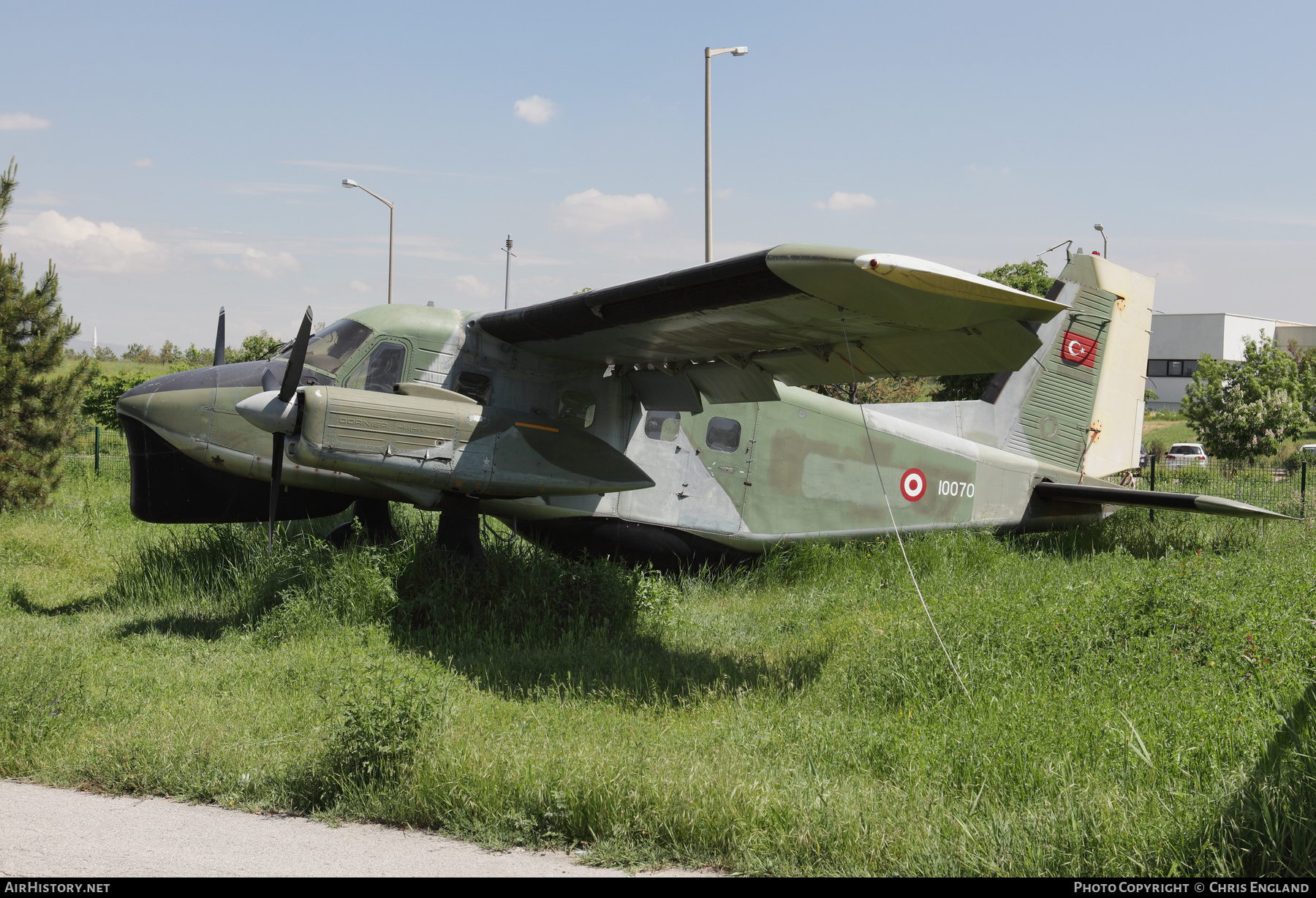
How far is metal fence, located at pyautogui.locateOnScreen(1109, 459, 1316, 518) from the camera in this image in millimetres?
16016

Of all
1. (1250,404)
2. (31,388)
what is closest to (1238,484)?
(1250,404)

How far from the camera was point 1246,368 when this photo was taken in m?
35.5

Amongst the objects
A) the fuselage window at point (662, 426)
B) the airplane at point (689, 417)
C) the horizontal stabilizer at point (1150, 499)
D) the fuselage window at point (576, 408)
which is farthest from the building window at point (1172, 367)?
the fuselage window at point (576, 408)

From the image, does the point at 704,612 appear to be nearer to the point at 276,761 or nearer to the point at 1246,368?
the point at 276,761

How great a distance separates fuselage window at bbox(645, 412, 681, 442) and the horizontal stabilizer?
5724 millimetres

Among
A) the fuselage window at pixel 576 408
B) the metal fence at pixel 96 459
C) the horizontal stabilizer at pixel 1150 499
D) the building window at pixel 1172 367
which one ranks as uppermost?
the building window at pixel 1172 367

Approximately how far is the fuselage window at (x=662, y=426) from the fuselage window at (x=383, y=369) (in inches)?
116

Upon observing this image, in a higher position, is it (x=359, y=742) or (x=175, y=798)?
(x=359, y=742)

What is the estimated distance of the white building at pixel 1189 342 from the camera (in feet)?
247

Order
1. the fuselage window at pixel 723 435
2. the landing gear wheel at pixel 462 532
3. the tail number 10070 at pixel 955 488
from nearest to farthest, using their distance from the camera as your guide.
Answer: the landing gear wheel at pixel 462 532
the fuselage window at pixel 723 435
the tail number 10070 at pixel 955 488

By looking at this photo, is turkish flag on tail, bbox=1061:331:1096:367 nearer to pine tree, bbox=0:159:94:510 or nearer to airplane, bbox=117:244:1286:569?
airplane, bbox=117:244:1286:569

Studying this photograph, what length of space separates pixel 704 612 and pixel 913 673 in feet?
11.8

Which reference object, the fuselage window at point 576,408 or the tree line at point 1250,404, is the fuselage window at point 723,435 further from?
the tree line at point 1250,404
